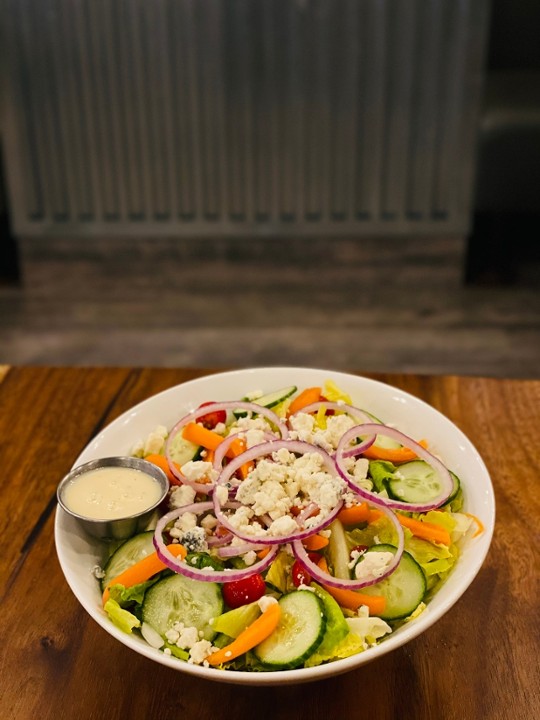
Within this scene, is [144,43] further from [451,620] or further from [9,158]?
[451,620]

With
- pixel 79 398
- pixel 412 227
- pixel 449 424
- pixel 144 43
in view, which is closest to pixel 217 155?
pixel 144 43

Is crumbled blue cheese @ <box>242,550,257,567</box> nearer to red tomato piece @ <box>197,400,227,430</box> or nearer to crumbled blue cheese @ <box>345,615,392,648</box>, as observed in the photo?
crumbled blue cheese @ <box>345,615,392,648</box>

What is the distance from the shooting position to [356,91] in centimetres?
406

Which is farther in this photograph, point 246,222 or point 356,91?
Answer: point 246,222

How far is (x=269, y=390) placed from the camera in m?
1.45

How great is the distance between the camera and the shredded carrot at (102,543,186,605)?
101cm

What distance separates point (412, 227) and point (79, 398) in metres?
3.18

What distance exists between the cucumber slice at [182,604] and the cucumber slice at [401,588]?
0.21 meters

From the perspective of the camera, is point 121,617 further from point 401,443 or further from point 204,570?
point 401,443

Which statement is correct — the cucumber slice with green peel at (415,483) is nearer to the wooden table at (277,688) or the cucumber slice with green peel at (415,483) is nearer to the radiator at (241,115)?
the wooden table at (277,688)

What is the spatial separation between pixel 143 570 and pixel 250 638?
19 centimetres

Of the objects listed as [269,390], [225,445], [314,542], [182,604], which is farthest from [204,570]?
[269,390]

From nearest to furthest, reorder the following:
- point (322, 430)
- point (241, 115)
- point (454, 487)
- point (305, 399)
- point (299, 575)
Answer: point (299, 575) → point (454, 487) → point (322, 430) → point (305, 399) → point (241, 115)

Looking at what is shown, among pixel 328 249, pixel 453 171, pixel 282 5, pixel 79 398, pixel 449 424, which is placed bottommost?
pixel 328 249
